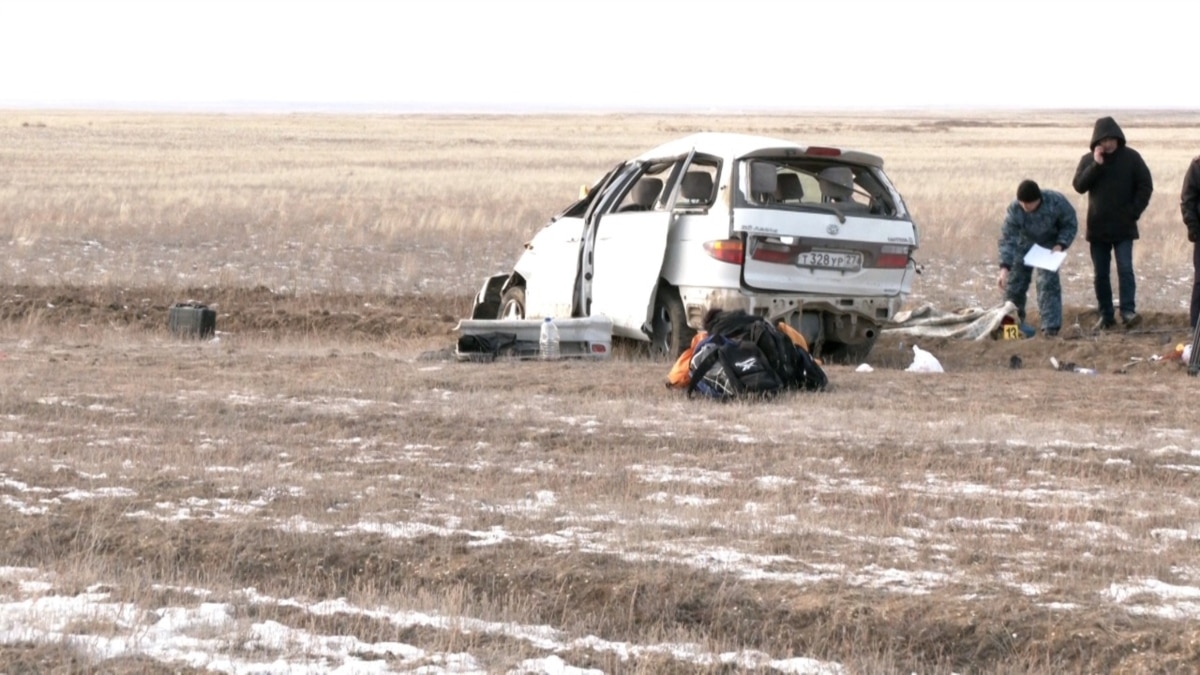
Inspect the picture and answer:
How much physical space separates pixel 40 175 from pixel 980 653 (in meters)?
32.9

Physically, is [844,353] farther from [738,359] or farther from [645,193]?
[738,359]

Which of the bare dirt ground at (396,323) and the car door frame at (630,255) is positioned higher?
the car door frame at (630,255)

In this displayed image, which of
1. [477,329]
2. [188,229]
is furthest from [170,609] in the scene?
[188,229]

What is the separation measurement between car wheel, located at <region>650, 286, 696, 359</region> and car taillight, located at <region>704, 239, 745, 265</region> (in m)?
0.60

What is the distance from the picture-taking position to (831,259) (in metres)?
11.6

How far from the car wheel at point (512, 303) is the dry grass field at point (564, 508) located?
2.38ft

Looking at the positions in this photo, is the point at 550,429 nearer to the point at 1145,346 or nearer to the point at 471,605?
the point at 471,605

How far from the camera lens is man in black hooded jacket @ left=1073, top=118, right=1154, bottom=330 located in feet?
44.9

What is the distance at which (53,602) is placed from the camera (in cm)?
550

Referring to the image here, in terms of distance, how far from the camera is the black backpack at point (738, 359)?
9789 millimetres

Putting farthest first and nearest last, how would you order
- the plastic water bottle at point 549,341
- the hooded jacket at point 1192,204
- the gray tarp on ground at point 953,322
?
1. the gray tarp on ground at point 953,322
2. the hooded jacket at point 1192,204
3. the plastic water bottle at point 549,341

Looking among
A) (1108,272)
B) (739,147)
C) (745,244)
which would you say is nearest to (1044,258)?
(1108,272)

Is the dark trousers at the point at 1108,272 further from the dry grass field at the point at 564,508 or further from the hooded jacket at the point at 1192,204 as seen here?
the hooded jacket at the point at 1192,204

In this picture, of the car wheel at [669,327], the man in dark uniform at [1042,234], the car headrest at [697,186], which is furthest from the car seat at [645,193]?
the man in dark uniform at [1042,234]
